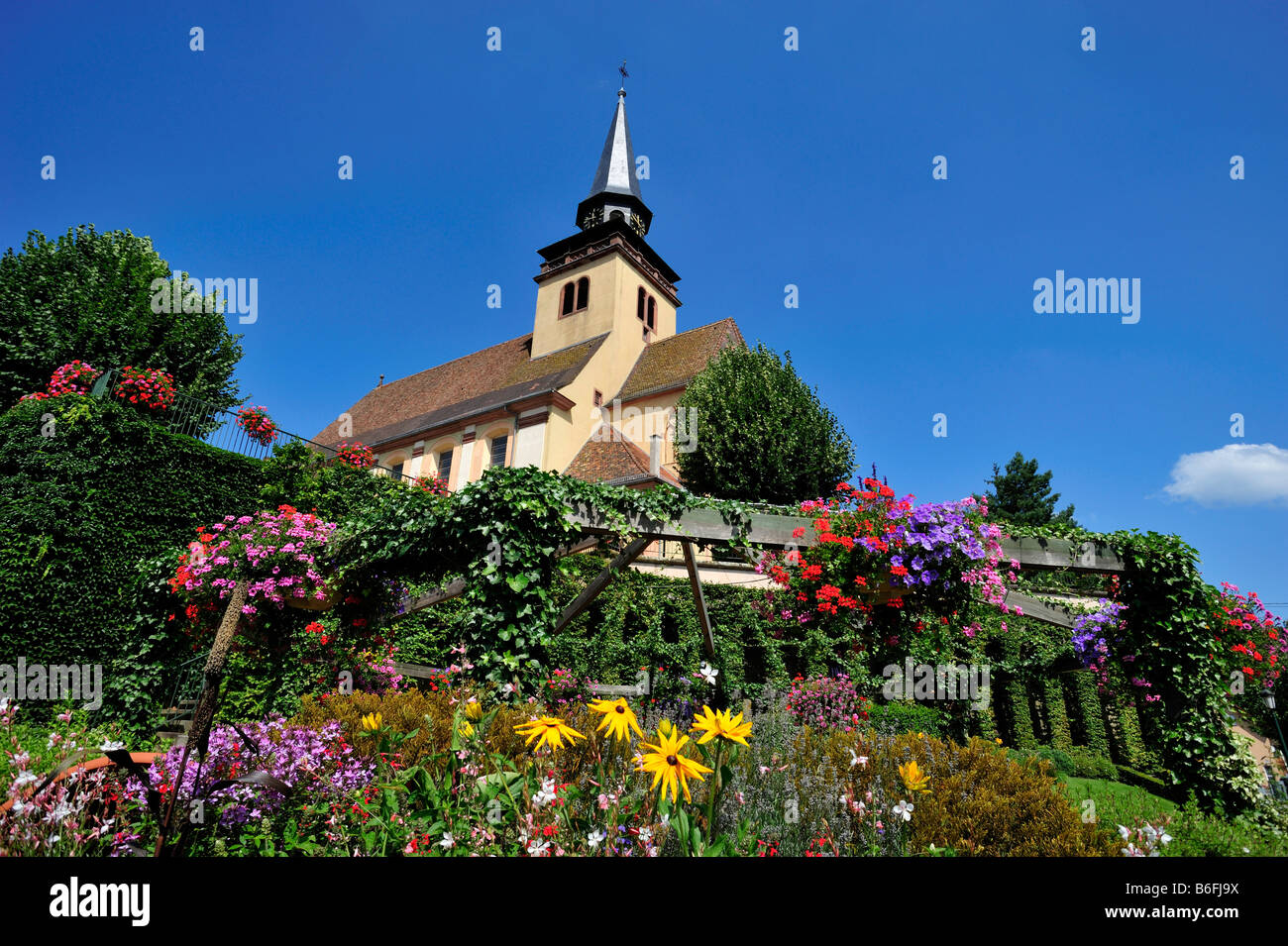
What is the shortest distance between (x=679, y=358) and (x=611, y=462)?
7.61 meters

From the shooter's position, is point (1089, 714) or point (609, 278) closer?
point (1089, 714)

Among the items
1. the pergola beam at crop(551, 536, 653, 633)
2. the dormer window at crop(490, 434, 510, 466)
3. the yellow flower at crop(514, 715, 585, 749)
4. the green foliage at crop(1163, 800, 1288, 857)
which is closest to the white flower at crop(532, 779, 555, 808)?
the yellow flower at crop(514, 715, 585, 749)

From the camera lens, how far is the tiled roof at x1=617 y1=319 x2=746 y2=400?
89.1 feet

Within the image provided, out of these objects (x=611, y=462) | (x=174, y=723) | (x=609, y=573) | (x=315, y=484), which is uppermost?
(x=611, y=462)

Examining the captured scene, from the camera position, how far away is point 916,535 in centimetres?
592

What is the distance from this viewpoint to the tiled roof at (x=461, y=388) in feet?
91.4

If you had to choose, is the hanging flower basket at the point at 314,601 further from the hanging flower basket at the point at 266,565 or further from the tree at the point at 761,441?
the tree at the point at 761,441

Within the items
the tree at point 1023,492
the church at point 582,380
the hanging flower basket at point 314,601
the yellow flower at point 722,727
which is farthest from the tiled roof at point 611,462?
the tree at point 1023,492

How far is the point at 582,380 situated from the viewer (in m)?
27.0

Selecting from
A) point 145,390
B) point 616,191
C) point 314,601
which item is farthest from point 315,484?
point 616,191

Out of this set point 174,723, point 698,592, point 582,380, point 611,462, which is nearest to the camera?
point 698,592

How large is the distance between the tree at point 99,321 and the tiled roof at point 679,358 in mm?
14887

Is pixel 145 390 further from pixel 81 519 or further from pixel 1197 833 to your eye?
pixel 1197 833

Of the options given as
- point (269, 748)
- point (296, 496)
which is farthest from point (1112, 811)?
point (296, 496)
